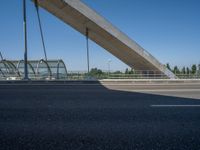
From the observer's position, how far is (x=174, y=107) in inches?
188

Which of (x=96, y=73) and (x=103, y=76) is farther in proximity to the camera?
(x=96, y=73)

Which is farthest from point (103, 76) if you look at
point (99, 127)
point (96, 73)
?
point (99, 127)

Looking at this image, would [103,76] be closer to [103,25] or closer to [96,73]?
[96,73]

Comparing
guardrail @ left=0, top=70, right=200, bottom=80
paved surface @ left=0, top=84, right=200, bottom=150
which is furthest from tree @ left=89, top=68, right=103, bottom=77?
paved surface @ left=0, top=84, right=200, bottom=150

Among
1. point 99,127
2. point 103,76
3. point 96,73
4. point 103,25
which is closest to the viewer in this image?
point 99,127

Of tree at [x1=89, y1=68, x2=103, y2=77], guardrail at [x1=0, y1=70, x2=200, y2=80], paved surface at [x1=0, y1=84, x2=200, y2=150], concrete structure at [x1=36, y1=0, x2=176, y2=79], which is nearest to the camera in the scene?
paved surface at [x1=0, y1=84, x2=200, y2=150]

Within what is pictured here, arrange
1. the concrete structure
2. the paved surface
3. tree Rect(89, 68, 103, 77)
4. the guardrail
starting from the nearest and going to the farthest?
the paved surface, the concrete structure, the guardrail, tree Rect(89, 68, 103, 77)

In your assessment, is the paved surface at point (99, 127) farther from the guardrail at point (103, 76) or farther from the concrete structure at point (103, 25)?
the concrete structure at point (103, 25)

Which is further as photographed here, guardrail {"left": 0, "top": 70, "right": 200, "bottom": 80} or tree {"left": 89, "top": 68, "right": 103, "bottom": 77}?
tree {"left": 89, "top": 68, "right": 103, "bottom": 77}

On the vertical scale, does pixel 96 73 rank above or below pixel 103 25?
below

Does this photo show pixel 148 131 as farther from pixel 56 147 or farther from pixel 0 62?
pixel 0 62

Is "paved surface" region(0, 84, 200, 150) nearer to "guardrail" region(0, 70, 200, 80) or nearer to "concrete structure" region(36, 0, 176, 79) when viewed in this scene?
"guardrail" region(0, 70, 200, 80)


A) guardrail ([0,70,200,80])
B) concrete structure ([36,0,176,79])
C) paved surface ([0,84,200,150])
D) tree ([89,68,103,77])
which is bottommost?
paved surface ([0,84,200,150])

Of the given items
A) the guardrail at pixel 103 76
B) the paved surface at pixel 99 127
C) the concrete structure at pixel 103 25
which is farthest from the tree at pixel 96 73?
the paved surface at pixel 99 127
